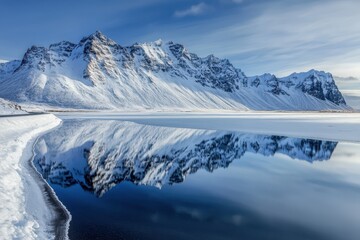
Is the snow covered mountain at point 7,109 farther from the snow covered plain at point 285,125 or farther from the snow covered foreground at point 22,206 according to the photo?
the snow covered foreground at point 22,206

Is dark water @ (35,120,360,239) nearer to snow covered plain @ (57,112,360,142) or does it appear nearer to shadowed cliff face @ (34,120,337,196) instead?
shadowed cliff face @ (34,120,337,196)

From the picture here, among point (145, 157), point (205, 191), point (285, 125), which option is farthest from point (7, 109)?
point (205, 191)

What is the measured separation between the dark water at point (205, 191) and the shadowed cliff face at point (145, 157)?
7cm

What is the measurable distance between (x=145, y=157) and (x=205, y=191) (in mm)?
10237

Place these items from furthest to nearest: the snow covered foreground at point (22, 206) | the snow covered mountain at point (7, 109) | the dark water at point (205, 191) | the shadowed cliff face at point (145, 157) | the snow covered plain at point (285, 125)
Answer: the snow covered mountain at point (7, 109) < the snow covered plain at point (285, 125) < the shadowed cliff face at point (145, 157) < the dark water at point (205, 191) < the snow covered foreground at point (22, 206)

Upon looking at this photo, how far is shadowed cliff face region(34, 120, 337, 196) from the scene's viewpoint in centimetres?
1933

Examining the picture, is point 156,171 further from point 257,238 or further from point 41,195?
point 257,238

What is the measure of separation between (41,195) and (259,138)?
100 feet

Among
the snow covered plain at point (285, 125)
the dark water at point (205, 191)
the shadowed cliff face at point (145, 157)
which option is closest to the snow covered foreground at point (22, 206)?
the dark water at point (205, 191)

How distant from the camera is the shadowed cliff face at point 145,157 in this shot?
1933cm

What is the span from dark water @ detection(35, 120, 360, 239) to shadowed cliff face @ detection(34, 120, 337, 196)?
68 mm

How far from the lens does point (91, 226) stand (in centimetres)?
1152

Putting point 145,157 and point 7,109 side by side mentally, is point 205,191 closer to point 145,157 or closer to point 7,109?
point 145,157

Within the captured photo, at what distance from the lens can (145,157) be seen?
2625 cm
